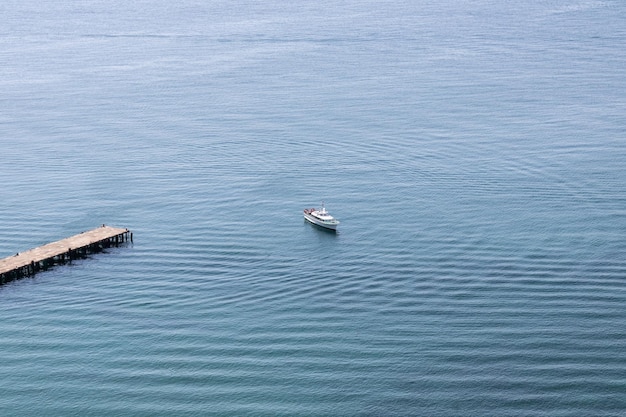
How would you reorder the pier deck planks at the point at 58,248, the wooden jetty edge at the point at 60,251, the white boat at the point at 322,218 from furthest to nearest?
1. the white boat at the point at 322,218
2. the pier deck planks at the point at 58,248
3. the wooden jetty edge at the point at 60,251

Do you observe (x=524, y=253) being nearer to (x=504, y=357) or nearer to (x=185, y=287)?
(x=504, y=357)

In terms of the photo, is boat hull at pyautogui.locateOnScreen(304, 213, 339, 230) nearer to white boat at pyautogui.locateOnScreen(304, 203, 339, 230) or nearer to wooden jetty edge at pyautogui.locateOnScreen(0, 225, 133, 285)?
white boat at pyautogui.locateOnScreen(304, 203, 339, 230)

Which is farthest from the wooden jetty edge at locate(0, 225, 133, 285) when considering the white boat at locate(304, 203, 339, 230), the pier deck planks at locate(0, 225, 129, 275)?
the white boat at locate(304, 203, 339, 230)

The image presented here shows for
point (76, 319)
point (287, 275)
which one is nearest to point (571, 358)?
point (287, 275)

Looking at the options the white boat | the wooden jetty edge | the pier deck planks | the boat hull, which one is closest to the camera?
the wooden jetty edge

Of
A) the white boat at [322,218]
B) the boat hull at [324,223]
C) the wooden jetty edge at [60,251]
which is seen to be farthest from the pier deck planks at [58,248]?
the boat hull at [324,223]

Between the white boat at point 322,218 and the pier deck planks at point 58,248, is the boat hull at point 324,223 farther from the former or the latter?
the pier deck planks at point 58,248
